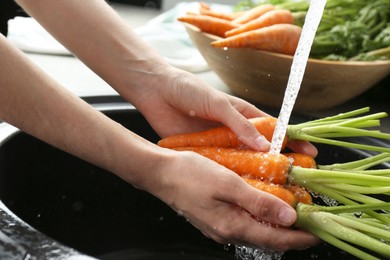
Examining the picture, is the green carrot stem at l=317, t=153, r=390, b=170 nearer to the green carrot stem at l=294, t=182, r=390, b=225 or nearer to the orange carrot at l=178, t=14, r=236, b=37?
the green carrot stem at l=294, t=182, r=390, b=225

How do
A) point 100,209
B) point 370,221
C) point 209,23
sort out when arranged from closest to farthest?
point 370,221, point 100,209, point 209,23

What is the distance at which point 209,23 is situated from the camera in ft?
4.63

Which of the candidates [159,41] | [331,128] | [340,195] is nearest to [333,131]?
[331,128]

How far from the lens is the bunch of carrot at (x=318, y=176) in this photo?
0.85 m

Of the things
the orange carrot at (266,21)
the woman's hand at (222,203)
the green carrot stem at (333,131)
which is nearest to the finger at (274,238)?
the woman's hand at (222,203)

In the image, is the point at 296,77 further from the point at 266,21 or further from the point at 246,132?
the point at 266,21

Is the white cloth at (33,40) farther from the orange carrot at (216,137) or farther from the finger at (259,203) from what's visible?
the finger at (259,203)

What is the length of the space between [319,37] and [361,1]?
0.81 feet

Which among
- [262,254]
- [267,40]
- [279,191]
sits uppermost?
[267,40]

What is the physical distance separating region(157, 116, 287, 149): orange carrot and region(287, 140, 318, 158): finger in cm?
5

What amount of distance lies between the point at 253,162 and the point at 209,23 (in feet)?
1.81

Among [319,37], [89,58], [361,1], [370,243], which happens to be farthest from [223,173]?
[361,1]

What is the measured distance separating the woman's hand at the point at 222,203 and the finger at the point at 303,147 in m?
0.23

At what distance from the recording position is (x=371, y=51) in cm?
143
